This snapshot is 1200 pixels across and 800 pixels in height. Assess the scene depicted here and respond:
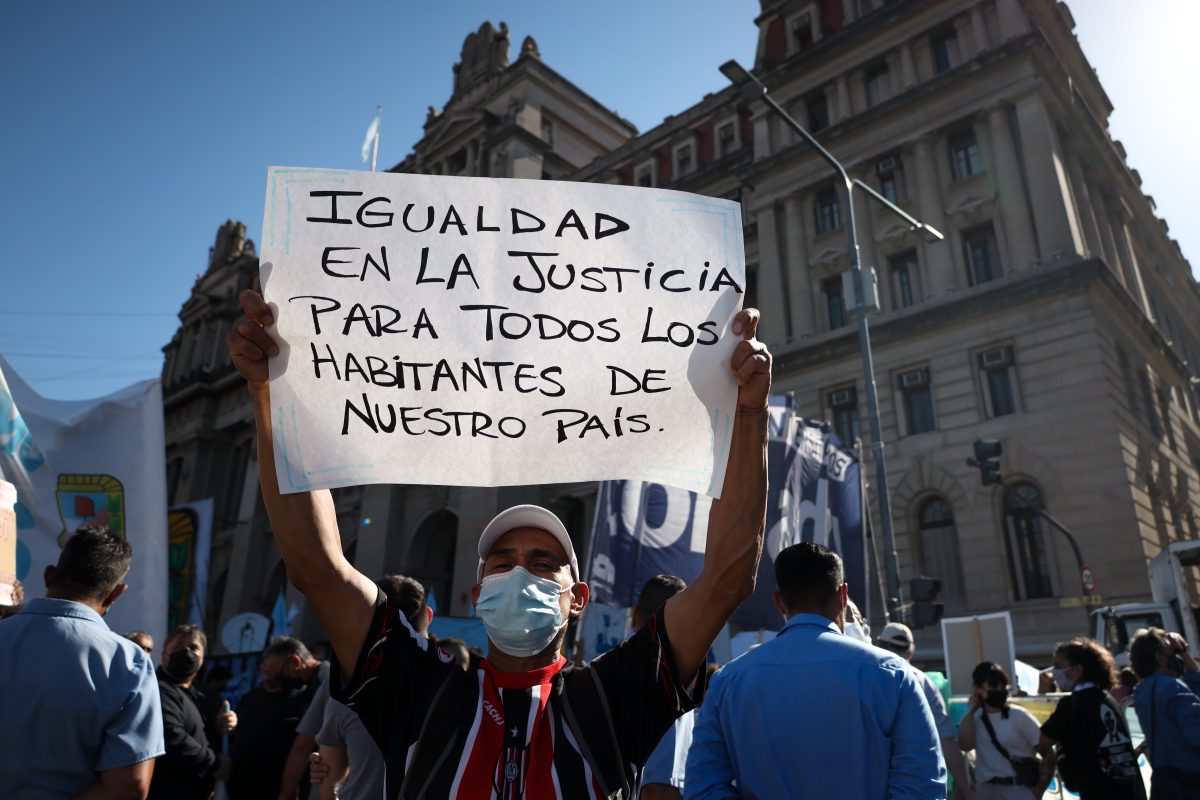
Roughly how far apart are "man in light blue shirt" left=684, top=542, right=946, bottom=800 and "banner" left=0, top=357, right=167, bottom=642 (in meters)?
5.19

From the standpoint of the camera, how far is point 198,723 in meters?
4.40

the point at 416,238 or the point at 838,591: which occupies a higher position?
the point at 416,238

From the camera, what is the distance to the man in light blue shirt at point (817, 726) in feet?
8.83

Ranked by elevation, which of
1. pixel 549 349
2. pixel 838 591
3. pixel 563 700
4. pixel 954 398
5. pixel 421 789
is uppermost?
pixel 954 398

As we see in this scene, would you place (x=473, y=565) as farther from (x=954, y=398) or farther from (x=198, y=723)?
(x=198, y=723)

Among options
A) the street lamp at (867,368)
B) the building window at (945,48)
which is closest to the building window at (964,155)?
the building window at (945,48)

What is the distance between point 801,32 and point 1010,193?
10.7m

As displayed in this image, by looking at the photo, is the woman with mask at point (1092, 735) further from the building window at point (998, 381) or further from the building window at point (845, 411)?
the building window at point (845, 411)

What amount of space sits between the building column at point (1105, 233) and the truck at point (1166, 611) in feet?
41.2

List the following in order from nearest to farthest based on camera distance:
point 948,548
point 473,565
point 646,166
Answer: point 948,548
point 473,565
point 646,166

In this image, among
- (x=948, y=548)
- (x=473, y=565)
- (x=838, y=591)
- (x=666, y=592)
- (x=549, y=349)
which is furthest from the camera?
(x=473, y=565)

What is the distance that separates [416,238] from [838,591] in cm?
208

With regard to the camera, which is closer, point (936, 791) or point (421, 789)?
point (421, 789)

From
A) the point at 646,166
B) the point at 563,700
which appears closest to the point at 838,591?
the point at 563,700
